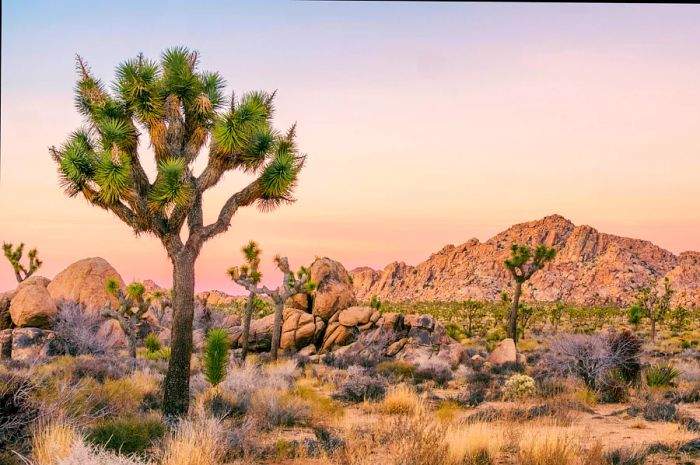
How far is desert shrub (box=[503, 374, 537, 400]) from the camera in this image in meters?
14.2

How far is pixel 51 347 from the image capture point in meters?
26.6

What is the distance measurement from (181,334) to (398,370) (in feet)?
38.2

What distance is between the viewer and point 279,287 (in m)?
26.1

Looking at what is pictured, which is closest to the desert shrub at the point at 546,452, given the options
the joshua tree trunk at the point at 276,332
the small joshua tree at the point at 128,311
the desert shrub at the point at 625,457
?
the desert shrub at the point at 625,457

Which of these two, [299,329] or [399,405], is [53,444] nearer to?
[399,405]

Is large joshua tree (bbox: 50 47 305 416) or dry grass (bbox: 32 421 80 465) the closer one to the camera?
dry grass (bbox: 32 421 80 465)

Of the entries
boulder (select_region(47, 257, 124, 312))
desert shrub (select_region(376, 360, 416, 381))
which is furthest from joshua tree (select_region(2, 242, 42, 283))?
desert shrub (select_region(376, 360, 416, 381))

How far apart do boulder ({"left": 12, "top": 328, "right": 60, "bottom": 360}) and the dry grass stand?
2111cm

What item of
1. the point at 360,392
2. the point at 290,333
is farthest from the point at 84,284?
the point at 360,392

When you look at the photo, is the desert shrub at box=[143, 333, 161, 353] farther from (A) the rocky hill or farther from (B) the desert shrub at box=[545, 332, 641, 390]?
(A) the rocky hill

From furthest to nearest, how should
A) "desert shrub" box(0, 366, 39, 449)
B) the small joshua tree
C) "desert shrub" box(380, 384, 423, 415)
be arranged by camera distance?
the small joshua tree → "desert shrub" box(380, 384, 423, 415) → "desert shrub" box(0, 366, 39, 449)

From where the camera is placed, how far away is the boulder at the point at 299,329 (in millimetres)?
28500

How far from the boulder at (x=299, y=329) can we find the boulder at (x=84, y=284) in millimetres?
10308

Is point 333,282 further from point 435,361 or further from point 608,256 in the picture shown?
point 608,256
